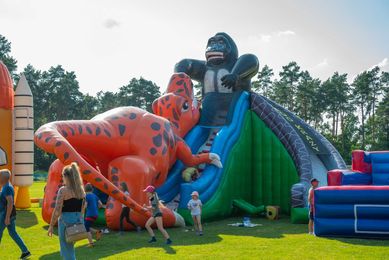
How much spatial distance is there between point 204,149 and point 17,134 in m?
4.90

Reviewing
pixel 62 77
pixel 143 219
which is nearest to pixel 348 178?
pixel 143 219

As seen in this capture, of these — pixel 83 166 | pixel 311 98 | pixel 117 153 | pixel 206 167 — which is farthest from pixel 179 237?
pixel 311 98

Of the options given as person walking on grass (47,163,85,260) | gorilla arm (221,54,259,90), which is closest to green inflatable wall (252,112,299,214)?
gorilla arm (221,54,259,90)

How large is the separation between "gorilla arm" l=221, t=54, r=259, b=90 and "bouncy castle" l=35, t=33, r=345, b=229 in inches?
1.0

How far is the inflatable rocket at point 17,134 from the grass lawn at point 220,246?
12.4 feet

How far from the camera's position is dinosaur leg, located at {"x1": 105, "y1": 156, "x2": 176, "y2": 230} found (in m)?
8.73

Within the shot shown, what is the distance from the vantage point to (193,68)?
537 inches

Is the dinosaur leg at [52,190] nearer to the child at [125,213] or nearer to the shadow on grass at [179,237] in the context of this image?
the child at [125,213]

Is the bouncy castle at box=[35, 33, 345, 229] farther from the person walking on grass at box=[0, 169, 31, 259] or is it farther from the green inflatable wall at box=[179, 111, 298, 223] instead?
the person walking on grass at box=[0, 169, 31, 259]

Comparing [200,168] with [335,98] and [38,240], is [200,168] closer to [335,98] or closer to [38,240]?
[38,240]

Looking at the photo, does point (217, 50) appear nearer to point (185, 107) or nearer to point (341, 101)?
point (185, 107)

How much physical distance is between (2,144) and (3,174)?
22.8ft

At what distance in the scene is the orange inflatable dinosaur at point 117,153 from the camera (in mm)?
8086

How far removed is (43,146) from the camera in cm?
826
